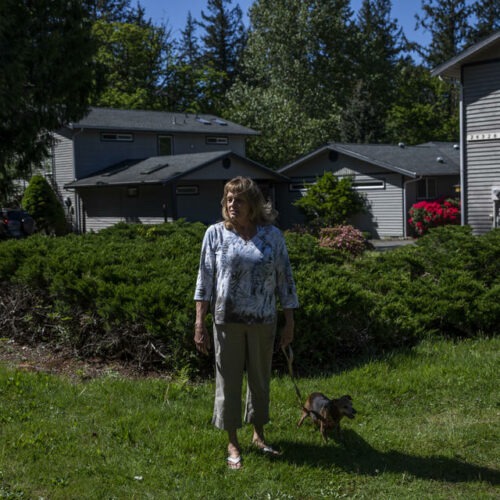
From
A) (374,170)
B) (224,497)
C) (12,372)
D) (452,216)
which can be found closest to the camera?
(224,497)

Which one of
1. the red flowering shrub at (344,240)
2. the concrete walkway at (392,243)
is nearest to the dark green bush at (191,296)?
the red flowering shrub at (344,240)

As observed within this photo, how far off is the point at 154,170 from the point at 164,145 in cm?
556

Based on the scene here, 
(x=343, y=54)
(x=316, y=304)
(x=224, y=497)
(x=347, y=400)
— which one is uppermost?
(x=343, y=54)

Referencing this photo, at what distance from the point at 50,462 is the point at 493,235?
6705 millimetres

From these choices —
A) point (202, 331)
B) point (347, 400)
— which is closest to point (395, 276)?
point (347, 400)

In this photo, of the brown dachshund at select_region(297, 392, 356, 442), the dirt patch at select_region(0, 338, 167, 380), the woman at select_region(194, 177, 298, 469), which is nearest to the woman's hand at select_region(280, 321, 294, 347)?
the woman at select_region(194, 177, 298, 469)

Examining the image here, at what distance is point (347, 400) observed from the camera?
4.87 m

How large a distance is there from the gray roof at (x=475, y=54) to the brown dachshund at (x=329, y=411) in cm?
1533

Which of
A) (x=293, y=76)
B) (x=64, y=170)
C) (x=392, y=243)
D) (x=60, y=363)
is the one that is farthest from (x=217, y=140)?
(x=60, y=363)

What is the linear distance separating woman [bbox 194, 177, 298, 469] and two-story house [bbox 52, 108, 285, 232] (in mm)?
23385

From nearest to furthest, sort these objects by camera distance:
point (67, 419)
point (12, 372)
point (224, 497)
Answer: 1. point (224, 497)
2. point (67, 419)
3. point (12, 372)

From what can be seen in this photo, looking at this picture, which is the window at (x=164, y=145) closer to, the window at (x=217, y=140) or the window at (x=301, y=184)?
the window at (x=217, y=140)

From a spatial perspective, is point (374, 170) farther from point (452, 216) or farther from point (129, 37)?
point (129, 37)

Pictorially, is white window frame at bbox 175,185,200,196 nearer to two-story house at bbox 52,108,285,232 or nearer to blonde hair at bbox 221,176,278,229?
two-story house at bbox 52,108,285,232
